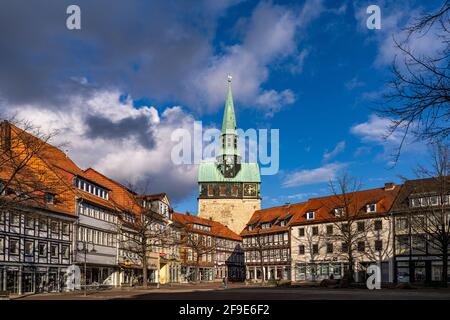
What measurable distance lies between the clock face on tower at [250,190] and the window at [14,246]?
86322mm

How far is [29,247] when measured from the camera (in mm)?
41438

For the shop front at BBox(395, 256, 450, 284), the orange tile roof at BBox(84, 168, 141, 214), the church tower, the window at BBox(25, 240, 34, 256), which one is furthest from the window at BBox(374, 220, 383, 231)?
the church tower

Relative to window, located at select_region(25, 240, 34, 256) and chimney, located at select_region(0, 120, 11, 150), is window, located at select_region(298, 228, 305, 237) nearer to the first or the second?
window, located at select_region(25, 240, 34, 256)

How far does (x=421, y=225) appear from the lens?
5059 centimetres

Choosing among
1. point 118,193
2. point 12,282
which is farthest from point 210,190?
point 12,282

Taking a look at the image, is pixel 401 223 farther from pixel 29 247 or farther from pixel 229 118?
pixel 229 118

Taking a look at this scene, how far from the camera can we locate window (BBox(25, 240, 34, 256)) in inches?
1618

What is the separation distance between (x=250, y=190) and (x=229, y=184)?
506 cm

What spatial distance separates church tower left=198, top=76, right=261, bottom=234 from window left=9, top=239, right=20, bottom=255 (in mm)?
81744

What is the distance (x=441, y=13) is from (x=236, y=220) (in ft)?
366

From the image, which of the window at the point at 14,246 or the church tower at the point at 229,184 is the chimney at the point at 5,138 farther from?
the church tower at the point at 229,184

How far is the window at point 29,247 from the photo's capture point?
1618 inches
